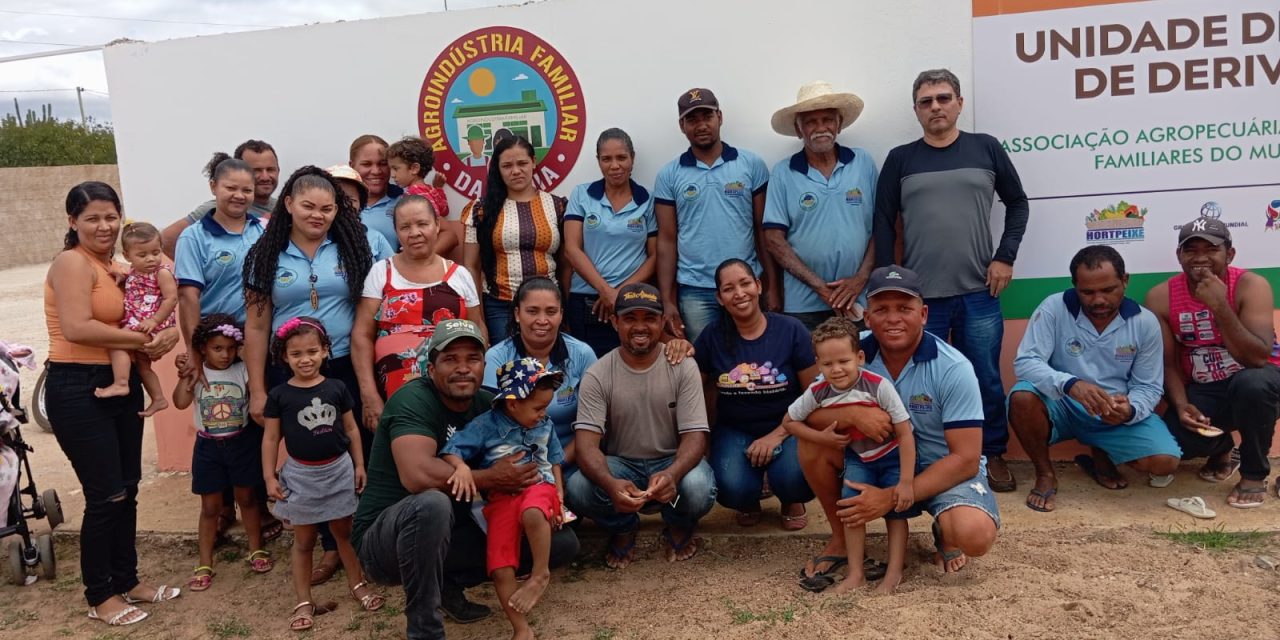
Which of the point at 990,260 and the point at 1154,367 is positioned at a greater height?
the point at 990,260

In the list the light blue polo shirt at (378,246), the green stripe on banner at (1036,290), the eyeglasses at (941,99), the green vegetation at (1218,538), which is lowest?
the green vegetation at (1218,538)

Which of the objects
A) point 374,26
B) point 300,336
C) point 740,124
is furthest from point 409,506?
point 374,26

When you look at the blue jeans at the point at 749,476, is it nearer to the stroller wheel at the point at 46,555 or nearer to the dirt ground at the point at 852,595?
the dirt ground at the point at 852,595

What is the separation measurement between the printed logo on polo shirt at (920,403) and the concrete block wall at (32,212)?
20.3 meters

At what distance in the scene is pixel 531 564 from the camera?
3.62 metres

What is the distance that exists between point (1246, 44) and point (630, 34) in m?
3.30

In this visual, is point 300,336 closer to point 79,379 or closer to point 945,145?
point 79,379

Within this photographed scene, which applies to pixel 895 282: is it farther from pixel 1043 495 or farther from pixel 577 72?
pixel 577 72

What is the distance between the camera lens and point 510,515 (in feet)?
11.2

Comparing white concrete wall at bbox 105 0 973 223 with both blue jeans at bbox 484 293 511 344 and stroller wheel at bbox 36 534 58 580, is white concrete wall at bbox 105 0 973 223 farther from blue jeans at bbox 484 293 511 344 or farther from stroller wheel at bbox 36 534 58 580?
stroller wheel at bbox 36 534 58 580

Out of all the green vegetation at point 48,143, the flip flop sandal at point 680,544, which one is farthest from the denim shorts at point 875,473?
the green vegetation at point 48,143

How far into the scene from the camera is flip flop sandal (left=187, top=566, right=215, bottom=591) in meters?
4.22

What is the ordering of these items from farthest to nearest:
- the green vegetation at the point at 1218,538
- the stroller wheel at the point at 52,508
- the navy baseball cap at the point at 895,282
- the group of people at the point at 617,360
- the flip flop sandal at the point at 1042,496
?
the stroller wheel at the point at 52,508 → the flip flop sandal at the point at 1042,496 → the green vegetation at the point at 1218,538 → the navy baseball cap at the point at 895,282 → the group of people at the point at 617,360

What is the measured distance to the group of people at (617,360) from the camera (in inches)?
140
